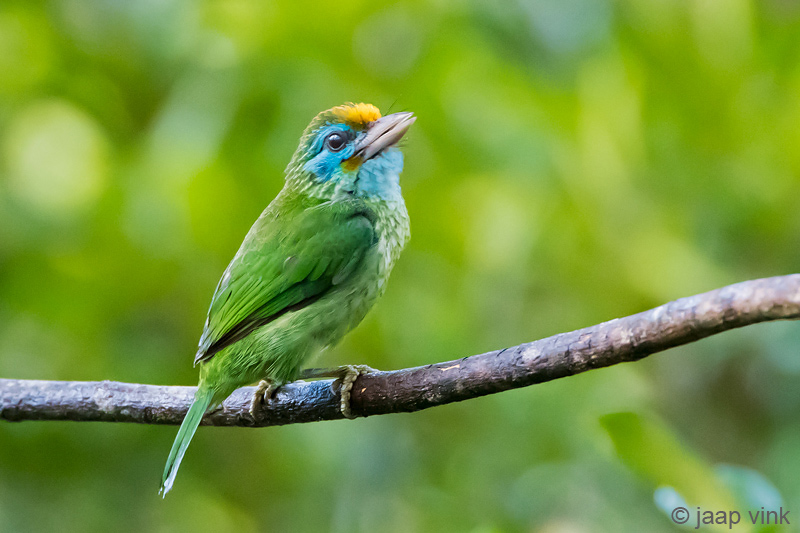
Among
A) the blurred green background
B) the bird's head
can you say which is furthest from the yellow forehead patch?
the blurred green background

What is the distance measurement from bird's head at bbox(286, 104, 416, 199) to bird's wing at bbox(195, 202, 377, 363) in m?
0.15

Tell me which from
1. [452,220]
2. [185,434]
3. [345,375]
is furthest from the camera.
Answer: [452,220]

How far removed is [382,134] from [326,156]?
0.28m

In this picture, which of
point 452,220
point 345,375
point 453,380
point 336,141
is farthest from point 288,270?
point 452,220

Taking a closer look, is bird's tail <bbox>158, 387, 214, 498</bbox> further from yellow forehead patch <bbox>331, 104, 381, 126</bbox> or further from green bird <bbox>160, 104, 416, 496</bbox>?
yellow forehead patch <bbox>331, 104, 381, 126</bbox>

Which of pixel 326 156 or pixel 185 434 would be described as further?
pixel 326 156

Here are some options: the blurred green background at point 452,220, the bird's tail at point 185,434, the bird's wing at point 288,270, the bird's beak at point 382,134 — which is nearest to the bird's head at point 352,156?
the bird's beak at point 382,134

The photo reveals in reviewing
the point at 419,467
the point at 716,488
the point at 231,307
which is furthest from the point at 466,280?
the point at 716,488

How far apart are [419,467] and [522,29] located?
1.99m

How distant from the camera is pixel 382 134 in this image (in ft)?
8.25

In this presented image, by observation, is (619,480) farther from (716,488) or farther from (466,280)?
(716,488)

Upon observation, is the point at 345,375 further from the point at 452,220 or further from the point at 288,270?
the point at 452,220

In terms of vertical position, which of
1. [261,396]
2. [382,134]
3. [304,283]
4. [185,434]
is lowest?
[185,434]

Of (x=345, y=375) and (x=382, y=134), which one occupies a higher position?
(x=382, y=134)
